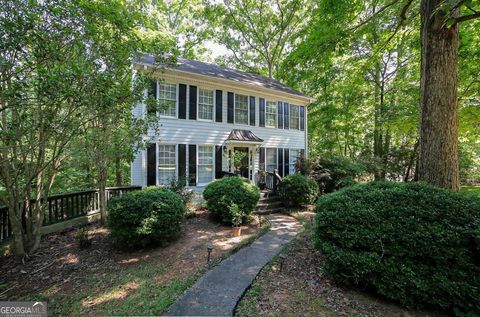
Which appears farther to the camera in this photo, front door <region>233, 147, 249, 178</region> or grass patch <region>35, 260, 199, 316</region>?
front door <region>233, 147, 249, 178</region>

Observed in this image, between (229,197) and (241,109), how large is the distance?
618 cm

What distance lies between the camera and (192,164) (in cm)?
1003

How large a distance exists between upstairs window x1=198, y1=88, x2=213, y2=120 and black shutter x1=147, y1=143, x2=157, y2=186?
2.56 meters

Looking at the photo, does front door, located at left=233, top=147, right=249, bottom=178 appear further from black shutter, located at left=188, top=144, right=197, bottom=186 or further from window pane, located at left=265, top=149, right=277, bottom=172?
black shutter, located at left=188, top=144, right=197, bottom=186

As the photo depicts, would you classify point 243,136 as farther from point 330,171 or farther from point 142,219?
point 142,219

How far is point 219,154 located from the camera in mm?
10664

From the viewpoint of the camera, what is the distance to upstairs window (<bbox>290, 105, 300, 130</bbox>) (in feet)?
44.0

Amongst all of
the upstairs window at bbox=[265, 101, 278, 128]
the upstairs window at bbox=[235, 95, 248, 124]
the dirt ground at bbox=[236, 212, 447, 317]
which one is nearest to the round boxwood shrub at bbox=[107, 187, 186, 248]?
the dirt ground at bbox=[236, 212, 447, 317]

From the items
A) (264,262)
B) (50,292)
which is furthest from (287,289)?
(50,292)

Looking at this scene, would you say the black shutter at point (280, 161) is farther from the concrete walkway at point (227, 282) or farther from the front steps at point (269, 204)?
the concrete walkway at point (227, 282)

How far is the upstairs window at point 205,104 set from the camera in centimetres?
1037

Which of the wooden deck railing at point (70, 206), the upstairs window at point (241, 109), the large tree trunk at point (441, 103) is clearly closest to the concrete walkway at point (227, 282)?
the large tree trunk at point (441, 103)

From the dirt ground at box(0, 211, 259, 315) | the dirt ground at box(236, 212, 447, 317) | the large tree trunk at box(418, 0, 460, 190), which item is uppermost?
the large tree trunk at box(418, 0, 460, 190)

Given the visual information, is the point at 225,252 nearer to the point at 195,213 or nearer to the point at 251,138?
the point at 195,213
